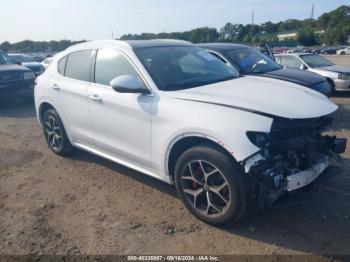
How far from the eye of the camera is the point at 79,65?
5203 mm

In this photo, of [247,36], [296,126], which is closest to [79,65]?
[296,126]

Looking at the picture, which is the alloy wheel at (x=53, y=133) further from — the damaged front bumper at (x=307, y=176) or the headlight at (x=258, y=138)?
the damaged front bumper at (x=307, y=176)

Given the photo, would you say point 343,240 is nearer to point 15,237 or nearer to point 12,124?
point 15,237

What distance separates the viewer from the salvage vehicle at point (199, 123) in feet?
11.0

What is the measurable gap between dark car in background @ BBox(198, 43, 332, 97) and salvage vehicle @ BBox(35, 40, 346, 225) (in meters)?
3.02

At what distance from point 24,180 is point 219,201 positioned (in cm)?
298

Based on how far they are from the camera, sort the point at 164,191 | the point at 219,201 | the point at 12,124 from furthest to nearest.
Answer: the point at 12,124 < the point at 164,191 < the point at 219,201

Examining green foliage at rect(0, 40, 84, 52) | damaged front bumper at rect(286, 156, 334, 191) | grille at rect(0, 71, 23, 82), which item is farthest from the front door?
green foliage at rect(0, 40, 84, 52)

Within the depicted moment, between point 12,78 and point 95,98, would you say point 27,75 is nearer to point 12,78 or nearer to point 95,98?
point 12,78

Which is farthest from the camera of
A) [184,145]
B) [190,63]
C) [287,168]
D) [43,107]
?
[43,107]

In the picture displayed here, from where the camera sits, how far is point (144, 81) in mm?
4113

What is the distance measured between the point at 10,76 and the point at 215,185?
993 centimetres

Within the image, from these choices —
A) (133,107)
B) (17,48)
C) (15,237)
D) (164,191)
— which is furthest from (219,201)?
(17,48)

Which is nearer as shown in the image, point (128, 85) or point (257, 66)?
point (128, 85)
